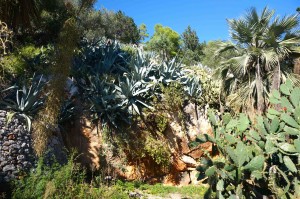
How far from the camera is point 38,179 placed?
17.9 ft

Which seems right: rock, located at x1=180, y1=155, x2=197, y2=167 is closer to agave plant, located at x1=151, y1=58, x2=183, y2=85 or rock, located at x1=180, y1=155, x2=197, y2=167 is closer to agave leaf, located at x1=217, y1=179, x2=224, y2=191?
agave plant, located at x1=151, y1=58, x2=183, y2=85

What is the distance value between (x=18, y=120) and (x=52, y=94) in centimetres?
116

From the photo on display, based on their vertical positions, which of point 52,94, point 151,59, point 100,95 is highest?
point 151,59

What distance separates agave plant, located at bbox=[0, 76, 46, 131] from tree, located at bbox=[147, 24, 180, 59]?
17.8 metres

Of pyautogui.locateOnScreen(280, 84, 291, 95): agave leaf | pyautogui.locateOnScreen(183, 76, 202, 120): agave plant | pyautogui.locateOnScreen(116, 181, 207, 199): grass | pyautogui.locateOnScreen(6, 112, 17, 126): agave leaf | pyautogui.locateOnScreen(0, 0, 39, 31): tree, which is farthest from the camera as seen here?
pyautogui.locateOnScreen(183, 76, 202, 120): agave plant

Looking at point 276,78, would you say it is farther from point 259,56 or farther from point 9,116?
point 9,116

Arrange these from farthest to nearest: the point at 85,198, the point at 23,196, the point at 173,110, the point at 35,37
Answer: the point at 35,37 < the point at 173,110 < the point at 85,198 < the point at 23,196

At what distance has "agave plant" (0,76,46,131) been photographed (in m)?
6.84

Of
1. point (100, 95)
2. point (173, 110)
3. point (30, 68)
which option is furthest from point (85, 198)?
point (30, 68)

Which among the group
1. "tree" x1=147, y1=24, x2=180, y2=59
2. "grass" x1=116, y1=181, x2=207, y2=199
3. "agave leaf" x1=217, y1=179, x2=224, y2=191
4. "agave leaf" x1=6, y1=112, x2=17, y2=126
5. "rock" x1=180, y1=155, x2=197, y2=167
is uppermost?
"tree" x1=147, y1=24, x2=180, y2=59

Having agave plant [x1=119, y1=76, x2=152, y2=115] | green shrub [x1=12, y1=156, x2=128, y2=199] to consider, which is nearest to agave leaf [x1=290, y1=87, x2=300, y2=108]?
green shrub [x1=12, y1=156, x2=128, y2=199]

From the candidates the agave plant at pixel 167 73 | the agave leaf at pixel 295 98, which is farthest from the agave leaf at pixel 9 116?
the agave leaf at pixel 295 98

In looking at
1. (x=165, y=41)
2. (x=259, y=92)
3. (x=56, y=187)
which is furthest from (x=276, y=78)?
A: (x=165, y=41)

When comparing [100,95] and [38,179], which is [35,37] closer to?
[100,95]
